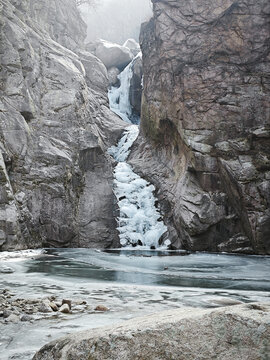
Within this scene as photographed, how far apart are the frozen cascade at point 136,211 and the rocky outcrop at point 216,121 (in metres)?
0.72

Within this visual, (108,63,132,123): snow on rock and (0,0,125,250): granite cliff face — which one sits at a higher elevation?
(108,63,132,123): snow on rock

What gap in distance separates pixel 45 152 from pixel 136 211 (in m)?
5.55

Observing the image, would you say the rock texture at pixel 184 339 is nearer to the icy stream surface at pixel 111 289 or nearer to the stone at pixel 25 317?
the icy stream surface at pixel 111 289

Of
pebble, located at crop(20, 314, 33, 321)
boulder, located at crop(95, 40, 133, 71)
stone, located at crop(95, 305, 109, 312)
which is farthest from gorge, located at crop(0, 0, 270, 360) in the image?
boulder, located at crop(95, 40, 133, 71)

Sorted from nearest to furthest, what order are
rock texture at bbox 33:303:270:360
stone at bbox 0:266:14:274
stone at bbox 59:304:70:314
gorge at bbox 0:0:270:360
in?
rock texture at bbox 33:303:270:360 < stone at bbox 59:304:70:314 < stone at bbox 0:266:14:274 < gorge at bbox 0:0:270:360

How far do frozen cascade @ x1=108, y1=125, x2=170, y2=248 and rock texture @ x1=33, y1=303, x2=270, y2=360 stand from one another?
48.1ft

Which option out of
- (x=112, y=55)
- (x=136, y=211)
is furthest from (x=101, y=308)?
(x=112, y=55)

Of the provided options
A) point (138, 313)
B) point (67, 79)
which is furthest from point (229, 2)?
point (138, 313)

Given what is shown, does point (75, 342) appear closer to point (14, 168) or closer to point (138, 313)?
point (138, 313)

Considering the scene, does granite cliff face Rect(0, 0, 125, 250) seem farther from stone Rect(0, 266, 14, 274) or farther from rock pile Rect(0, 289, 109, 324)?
rock pile Rect(0, 289, 109, 324)

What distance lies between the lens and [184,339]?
1.97 metres

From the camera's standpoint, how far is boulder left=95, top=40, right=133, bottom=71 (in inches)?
1393

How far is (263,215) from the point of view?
1377 cm

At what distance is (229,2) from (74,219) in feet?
41.3
